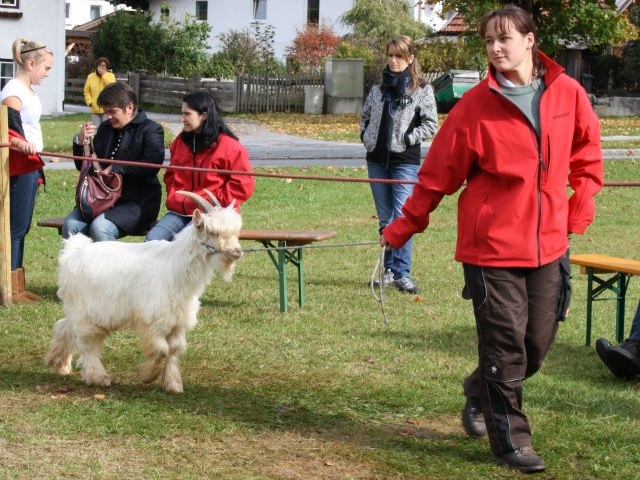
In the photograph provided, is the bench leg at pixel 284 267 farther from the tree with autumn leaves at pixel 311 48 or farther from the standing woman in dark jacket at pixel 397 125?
the tree with autumn leaves at pixel 311 48

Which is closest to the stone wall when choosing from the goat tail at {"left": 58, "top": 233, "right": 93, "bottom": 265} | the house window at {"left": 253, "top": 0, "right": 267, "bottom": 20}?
the house window at {"left": 253, "top": 0, "right": 267, "bottom": 20}

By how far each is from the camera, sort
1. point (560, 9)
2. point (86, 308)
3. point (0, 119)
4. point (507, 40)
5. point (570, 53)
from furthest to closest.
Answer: point (570, 53), point (560, 9), point (0, 119), point (86, 308), point (507, 40)

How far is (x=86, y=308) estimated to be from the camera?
691cm

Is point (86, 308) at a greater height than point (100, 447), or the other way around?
point (86, 308)

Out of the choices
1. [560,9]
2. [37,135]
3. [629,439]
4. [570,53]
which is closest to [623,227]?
[37,135]

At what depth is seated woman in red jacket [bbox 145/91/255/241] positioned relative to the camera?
8422 mm

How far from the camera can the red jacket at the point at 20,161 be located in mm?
9328

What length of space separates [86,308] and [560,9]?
2692cm

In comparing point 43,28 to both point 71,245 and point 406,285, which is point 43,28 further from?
point 71,245

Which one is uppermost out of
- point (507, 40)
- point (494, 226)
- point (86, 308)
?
point (507, 40)

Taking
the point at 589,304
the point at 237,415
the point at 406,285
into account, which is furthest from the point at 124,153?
the point at 589,304

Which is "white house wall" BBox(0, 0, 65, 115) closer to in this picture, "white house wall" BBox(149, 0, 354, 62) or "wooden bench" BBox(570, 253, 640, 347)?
"white house wall" BBox(149, 0, 354, 62)

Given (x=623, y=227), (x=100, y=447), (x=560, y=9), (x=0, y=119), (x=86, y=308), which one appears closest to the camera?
(x=100, y=447)

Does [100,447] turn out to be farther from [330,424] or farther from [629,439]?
[629,439]
